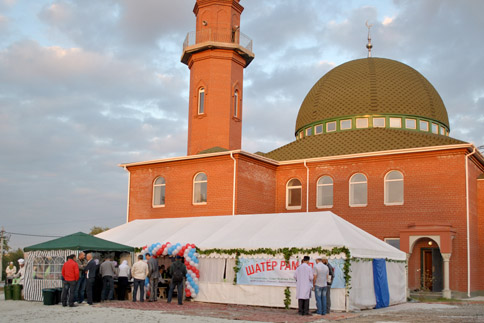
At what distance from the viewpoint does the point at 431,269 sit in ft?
74.5

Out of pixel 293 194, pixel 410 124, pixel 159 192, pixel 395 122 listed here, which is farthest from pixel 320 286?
pixel 410 124

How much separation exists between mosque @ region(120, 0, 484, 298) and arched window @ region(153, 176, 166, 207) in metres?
0.05

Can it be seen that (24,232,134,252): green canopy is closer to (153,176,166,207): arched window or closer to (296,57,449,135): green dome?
(153,176,166,207): arched window

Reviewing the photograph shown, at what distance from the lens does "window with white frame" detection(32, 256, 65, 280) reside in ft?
53.9

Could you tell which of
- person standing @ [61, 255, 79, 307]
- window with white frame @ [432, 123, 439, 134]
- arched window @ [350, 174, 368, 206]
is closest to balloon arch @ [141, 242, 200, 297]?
person standing @ [61, 255, 79, 307]

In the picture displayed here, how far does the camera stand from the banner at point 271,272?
1450cm

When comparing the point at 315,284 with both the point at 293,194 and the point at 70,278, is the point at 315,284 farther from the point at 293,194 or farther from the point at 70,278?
the point at 293,194

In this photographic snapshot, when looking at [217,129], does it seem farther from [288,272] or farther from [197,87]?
[288,272]

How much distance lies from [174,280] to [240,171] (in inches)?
336

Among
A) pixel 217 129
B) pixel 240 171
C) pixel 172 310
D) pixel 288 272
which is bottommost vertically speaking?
pixel 172 310

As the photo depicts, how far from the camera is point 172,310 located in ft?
46.0

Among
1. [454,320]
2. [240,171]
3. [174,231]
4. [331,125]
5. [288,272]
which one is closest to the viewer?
[454,320]

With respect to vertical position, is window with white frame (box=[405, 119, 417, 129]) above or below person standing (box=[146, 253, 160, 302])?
above

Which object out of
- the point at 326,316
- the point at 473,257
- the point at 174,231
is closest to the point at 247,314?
the point at 326,316
